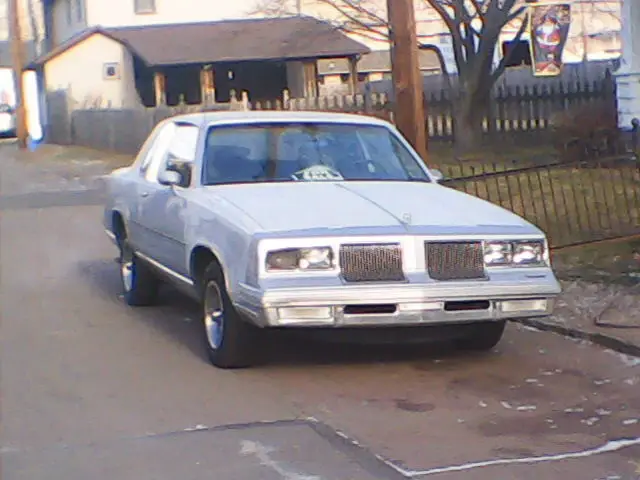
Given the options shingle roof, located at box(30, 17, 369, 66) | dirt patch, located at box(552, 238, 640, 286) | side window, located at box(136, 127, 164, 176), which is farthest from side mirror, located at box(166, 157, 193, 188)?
shingle roof, located at box(30, 17, 369, 66)

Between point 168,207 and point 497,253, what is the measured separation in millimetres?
2626

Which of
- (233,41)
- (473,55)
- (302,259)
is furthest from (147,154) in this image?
(233,41)

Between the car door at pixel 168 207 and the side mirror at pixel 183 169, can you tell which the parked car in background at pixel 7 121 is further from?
the side mirror at pixel 183 169

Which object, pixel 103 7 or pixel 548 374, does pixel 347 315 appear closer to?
pixel 548 374

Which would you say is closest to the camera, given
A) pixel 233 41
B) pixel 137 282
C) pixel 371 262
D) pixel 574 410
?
pixel 574 410

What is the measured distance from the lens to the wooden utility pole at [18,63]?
→ 3841cm

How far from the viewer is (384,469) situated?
6.00 metres

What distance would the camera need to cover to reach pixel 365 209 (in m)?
8.19

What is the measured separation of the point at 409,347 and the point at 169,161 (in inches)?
94.3

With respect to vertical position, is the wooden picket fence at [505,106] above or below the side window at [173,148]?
below

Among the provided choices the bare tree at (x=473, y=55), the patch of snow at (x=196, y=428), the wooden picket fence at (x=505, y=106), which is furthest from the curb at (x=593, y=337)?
the bare tree at (x=473, y=55)

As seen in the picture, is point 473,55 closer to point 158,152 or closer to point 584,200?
point 584,200

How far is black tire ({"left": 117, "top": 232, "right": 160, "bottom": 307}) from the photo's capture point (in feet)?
34.4

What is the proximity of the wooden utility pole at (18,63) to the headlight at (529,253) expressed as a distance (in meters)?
32.6
